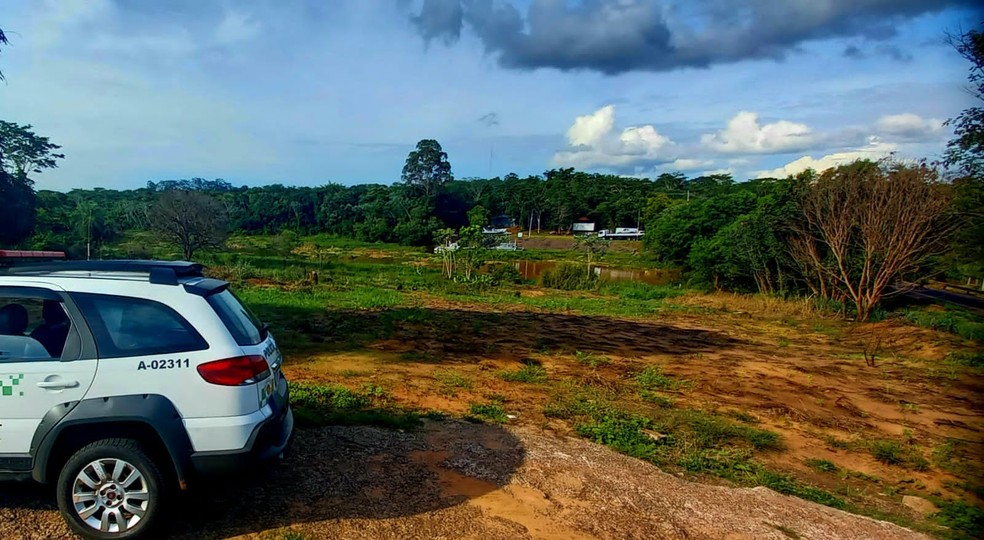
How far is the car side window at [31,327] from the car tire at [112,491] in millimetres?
659

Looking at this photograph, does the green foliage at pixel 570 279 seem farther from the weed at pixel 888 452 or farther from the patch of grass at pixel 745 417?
the weed at pixel 888 452

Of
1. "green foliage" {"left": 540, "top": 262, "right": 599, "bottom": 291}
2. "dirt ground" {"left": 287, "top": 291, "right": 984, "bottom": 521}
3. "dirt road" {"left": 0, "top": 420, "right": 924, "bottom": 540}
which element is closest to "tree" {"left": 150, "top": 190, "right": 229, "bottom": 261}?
"green foliage" {"left": 540, "top": 262, "right": 599, "bottom": 291}

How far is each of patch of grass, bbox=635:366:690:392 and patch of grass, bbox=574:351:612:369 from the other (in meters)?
0.87

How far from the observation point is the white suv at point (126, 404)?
10.8 ft

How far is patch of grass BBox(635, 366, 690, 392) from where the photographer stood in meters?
9.59

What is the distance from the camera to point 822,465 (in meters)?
6.39

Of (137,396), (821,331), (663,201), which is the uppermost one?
(663,201)

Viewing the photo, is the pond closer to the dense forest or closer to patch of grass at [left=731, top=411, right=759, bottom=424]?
the dense forest

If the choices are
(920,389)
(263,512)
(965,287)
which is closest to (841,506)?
(263,512)

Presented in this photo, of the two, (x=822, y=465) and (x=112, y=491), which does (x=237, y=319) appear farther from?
(x=822, y=465)

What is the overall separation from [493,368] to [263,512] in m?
6.44

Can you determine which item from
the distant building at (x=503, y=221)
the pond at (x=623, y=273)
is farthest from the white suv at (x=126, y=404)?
the distant building at (x=503, y=221)

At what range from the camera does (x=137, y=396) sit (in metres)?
3.31

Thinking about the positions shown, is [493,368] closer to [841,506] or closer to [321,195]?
[841,506]
